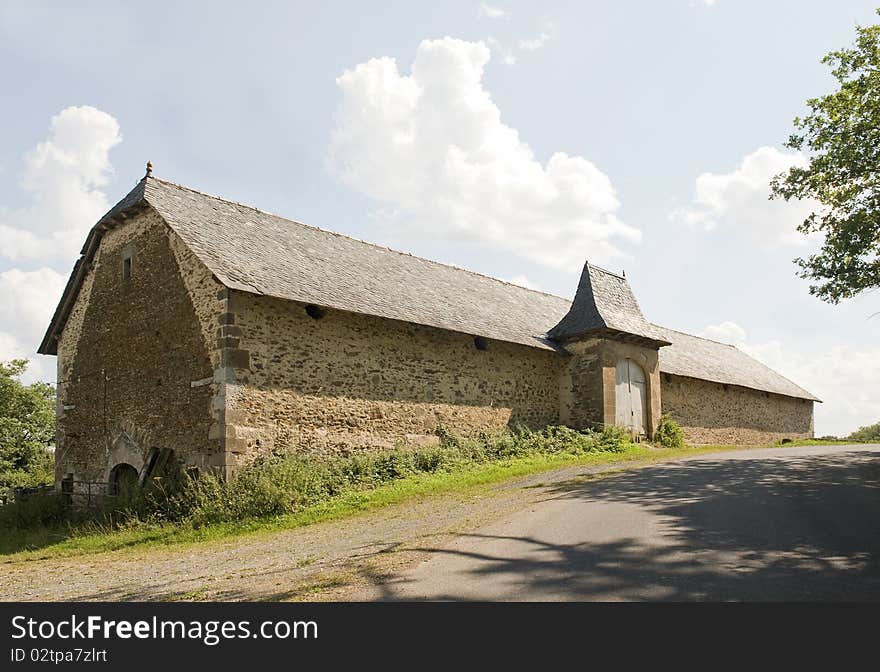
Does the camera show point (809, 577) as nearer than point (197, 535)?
Yes

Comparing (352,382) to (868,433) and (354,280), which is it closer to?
(354,280)

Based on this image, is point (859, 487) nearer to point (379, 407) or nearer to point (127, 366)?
point (379, 407)

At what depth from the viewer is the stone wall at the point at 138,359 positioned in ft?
43.0

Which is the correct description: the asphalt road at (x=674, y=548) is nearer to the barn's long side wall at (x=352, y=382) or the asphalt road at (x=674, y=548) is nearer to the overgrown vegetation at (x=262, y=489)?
the overgrown vegetation at (x=262, y=489)

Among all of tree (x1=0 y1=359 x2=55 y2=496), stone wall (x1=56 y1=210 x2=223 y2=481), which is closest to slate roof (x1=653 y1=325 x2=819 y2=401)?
stone wall (x1=56 y1=210 x2=223 y2=481)

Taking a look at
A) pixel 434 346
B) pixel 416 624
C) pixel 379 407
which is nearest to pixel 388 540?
pixel 416 624

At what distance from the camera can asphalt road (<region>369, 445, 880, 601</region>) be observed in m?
5.31

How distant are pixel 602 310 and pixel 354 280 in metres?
8.22

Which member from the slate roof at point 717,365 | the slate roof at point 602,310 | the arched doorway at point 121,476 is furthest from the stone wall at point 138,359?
the slate roof at point 717,365

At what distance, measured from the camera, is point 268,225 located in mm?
16969

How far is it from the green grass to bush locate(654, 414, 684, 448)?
4.88 m

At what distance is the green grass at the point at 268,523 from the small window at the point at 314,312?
12.5ft

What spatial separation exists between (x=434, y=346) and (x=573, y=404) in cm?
556

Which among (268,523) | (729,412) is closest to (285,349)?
(268,523)
